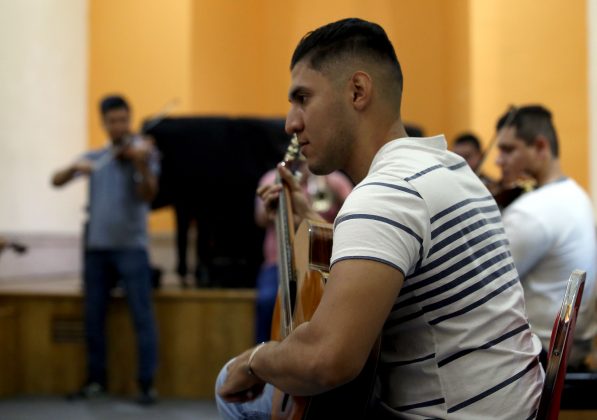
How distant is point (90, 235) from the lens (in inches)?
164

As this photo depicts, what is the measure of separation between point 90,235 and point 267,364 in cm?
301

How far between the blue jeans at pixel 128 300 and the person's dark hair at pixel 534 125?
2.01 meters

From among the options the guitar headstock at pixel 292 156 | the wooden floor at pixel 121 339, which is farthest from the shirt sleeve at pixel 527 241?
the wooden floor at pixel 121 339

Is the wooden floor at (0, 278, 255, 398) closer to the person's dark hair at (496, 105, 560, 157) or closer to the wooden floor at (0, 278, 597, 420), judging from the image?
the wooden floor at (0, 278, 597, 420)

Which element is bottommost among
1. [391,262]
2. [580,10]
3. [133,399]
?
[133,399]

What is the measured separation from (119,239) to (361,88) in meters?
2.89

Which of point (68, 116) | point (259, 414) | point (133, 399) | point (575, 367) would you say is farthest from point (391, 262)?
point (68, 116)

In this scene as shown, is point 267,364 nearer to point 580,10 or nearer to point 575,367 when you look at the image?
point 575,367

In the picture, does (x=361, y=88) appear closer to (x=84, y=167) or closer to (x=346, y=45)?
(x=346, y=45)

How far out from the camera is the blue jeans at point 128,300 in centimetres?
412

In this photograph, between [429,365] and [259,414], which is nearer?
[429,365]

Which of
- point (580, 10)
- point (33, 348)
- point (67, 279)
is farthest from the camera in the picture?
point (67, 279)

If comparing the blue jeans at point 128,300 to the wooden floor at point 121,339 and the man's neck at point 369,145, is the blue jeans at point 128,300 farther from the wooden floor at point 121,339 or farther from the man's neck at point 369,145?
the man's neck at point 369,145

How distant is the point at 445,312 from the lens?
1.31m
